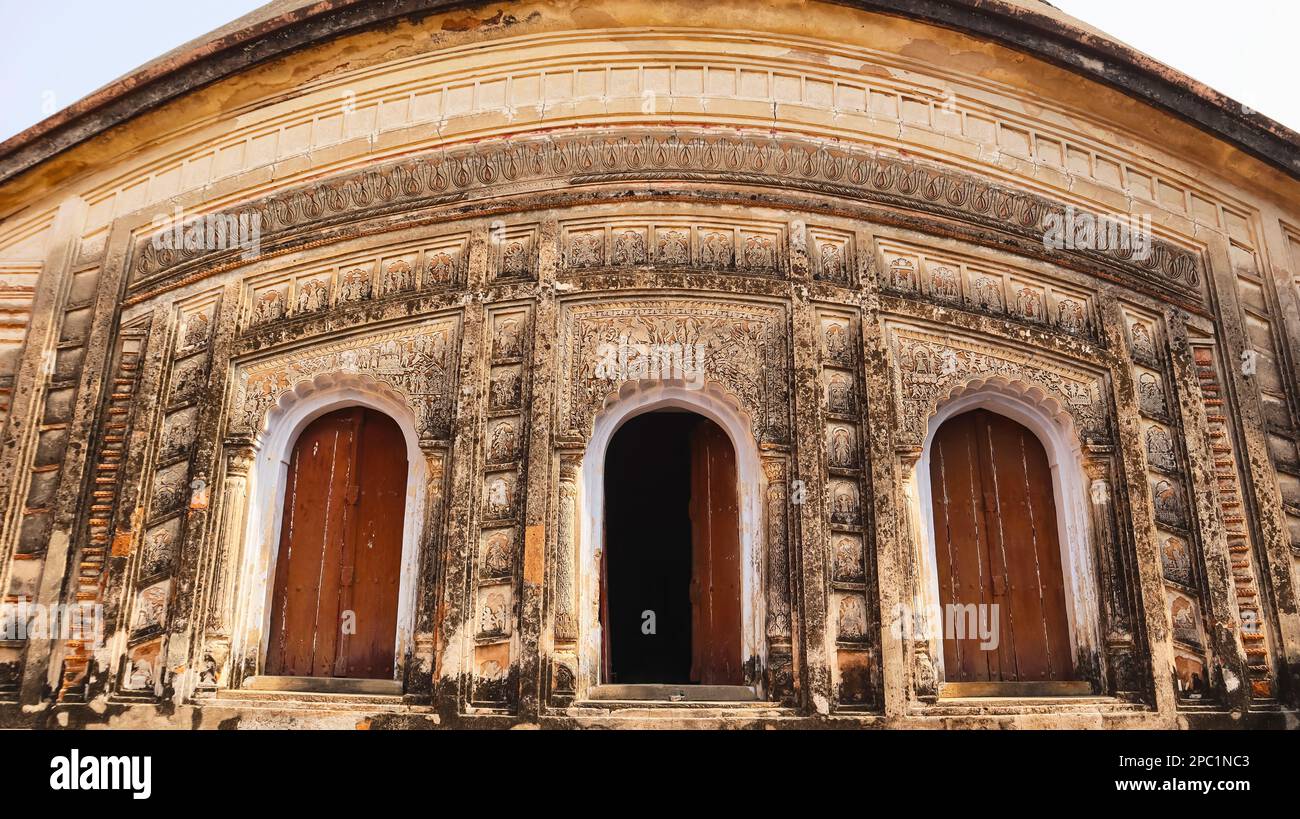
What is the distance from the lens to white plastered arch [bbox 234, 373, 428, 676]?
6043mm

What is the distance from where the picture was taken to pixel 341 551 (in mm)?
6305

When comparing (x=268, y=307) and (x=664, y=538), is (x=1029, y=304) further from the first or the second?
(x=268, y=307)

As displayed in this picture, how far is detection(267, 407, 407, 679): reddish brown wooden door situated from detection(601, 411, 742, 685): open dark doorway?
1374 mm

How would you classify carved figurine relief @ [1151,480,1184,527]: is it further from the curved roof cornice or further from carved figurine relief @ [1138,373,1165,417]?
the curved roof cornice

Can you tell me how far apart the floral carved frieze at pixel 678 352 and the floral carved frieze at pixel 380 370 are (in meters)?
0.77

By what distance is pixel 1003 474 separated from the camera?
650 centimetres

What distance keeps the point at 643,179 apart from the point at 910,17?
214 centimetres

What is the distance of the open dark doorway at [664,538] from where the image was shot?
6.24 metres

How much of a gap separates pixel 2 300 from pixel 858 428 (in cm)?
616

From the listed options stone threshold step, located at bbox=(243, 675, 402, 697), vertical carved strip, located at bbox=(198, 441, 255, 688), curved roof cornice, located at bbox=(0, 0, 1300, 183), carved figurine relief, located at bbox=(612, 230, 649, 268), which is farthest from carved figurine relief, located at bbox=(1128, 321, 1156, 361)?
→ vertical carved strip, located at bbox=(198, 441, 255, 688)

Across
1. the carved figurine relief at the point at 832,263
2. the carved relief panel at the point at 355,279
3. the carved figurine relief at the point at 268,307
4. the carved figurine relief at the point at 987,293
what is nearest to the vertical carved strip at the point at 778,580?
the carved figurine relief at the point at 832,263

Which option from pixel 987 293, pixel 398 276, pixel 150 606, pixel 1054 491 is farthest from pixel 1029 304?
pixel 150 606
